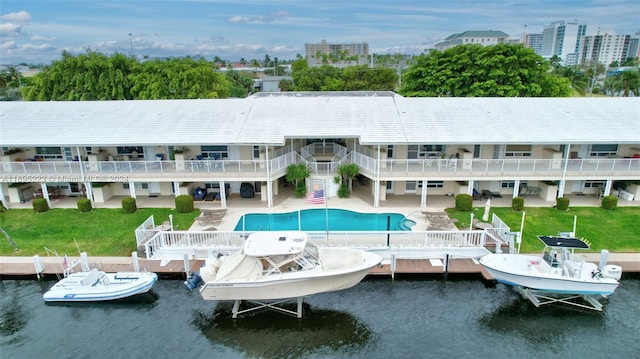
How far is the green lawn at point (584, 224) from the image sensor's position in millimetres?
19078

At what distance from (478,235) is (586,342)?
590cm

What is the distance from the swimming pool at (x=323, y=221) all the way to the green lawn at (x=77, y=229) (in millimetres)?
3822

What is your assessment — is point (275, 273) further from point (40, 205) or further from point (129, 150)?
point (40, 205)

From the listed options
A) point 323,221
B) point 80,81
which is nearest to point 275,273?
point 323,221

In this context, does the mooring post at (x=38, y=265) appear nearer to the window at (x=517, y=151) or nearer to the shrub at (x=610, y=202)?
the window at (x=517, y=151)

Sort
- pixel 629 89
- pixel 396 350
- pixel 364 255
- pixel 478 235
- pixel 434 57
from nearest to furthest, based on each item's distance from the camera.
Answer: pixel 396 350 < pixel 364 255 < pixel 478 235 < pixel 434 57 < pixel 629 89

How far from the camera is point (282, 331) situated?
559 inches

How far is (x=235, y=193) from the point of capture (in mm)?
26750

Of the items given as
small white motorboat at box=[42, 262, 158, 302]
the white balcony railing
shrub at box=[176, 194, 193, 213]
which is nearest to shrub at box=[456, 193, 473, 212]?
the white balcony railing

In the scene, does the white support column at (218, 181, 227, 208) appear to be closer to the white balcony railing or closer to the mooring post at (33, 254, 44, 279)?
the white balcony railing

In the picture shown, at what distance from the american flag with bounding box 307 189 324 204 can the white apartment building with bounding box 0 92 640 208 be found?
1147 millimetres

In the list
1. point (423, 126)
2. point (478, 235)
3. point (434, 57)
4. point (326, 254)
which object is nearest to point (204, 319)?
point (326, 254)

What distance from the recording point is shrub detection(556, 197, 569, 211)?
23.0 meters

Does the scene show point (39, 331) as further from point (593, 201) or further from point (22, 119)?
point (593, 201)
